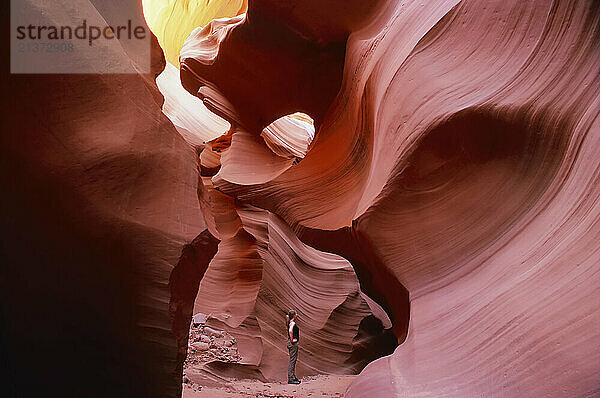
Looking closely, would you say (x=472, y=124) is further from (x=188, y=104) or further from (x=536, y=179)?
(x=188, y=104)

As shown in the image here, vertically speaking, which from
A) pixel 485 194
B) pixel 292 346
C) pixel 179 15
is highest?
pixel 179 15

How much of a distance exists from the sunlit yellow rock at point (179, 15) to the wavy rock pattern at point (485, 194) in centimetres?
499

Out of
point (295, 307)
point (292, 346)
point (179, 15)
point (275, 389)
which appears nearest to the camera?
point (275, 389)

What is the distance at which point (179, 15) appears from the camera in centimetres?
978

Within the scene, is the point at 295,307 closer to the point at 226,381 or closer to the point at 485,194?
the point at 226,381

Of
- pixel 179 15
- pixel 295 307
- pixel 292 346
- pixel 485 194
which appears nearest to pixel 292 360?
pixel 292 346

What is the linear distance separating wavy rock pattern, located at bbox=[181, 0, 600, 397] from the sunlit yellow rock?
499cm

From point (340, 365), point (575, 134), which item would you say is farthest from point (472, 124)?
point (340, 365)

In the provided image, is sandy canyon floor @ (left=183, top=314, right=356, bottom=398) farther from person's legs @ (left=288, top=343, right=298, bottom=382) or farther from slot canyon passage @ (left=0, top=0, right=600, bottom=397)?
slot canyon passage @ (left=0, top=0, right=600, bottom=397)

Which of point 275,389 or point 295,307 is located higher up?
point 295,307

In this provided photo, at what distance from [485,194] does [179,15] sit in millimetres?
7885

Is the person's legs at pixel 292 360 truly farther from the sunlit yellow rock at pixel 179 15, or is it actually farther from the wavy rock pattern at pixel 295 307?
the sunlit yellow rock at pixel 179 15

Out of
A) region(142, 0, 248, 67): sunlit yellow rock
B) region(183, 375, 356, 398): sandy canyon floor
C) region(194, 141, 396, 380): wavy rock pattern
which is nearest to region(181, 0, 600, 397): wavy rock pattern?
region(183, 375, 356, 398): sandy canyon floor

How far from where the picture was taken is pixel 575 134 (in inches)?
115
